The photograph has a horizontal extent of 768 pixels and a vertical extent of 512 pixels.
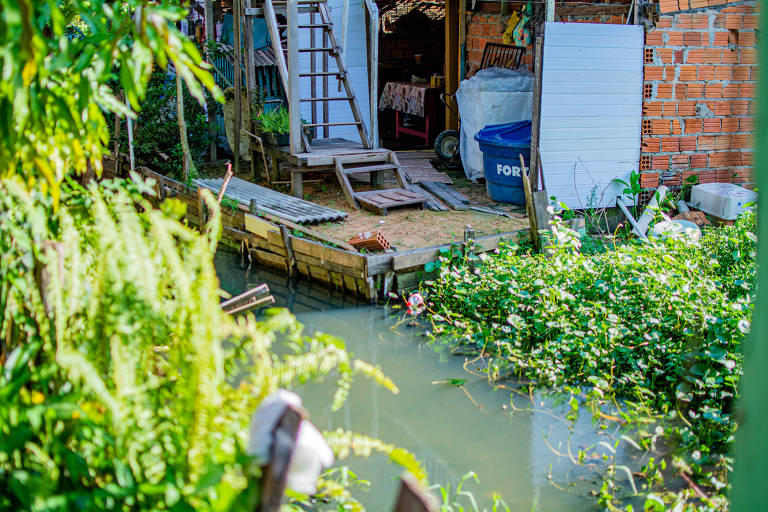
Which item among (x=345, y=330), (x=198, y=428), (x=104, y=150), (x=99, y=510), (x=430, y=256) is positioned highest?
(x=104, y=150)

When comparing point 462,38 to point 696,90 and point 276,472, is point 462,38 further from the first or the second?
point 276,472

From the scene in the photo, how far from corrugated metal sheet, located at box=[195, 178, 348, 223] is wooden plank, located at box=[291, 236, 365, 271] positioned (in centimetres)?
67

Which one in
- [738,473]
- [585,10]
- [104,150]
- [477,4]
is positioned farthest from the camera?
[477,4]

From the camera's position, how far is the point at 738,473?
36.3 inches

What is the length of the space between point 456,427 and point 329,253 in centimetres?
283

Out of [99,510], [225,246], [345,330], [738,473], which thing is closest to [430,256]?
[345,330]

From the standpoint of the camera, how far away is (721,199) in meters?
8.62

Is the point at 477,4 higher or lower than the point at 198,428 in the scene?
higher

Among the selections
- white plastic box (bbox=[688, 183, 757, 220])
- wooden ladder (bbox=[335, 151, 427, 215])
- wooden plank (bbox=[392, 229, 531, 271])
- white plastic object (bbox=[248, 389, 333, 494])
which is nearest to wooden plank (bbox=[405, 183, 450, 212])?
wooden ladder (bbox=[335, 151, 427, 215])

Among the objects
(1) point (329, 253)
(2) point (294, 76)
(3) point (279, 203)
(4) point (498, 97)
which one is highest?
(2) point (294, 76)

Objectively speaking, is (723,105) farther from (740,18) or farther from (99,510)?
(99,510)

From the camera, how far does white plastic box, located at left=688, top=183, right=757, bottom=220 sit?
853cm

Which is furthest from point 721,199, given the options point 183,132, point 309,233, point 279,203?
point 183,132

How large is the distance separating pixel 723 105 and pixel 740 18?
1023 millimetres
